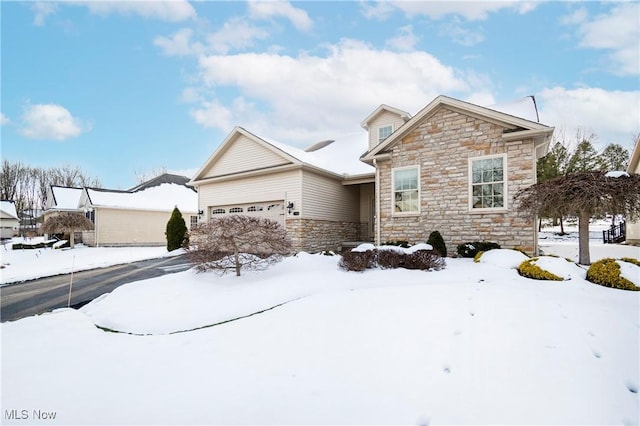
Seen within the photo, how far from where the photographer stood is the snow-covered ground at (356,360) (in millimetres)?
2602

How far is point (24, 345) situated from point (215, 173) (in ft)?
38.5

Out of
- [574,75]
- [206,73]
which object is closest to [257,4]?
[206,73]

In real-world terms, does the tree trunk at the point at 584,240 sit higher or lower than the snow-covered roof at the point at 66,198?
lower

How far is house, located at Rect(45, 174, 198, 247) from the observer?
69.2 feet

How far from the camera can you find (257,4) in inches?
370

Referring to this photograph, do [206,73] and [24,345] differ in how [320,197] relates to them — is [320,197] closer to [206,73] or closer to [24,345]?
[206,73]

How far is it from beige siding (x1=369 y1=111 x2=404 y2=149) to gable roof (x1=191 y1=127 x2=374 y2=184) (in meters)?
1.32

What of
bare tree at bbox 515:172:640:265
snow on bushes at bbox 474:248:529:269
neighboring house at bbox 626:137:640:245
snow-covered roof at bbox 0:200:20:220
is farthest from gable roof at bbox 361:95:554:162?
snow-covered roof at bbox 0:200:20:220

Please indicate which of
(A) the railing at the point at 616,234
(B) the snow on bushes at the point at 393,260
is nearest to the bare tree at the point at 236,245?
(B) the snow on bushes at the point at 393,260

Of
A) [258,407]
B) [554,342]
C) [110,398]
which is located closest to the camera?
[258,407]

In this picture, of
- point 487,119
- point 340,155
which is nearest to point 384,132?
point 340,155

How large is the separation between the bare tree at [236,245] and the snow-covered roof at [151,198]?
666 inches

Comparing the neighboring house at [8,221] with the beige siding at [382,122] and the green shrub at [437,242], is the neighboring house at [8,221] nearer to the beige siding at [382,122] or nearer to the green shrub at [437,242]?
the beige siding at [382,122]

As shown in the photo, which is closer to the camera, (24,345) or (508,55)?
(24,345)
